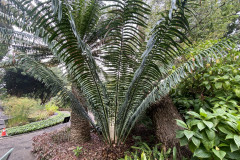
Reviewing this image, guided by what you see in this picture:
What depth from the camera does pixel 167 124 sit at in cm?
211

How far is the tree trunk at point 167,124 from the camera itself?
1868 mm

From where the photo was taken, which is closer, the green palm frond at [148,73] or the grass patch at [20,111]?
the green palm frond at [148,73]

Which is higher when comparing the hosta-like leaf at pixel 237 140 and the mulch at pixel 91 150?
the hosta-like leaf at pixel 237 140

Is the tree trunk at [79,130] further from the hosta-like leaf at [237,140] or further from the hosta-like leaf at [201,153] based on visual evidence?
the hosta-like leaf at [237,140]

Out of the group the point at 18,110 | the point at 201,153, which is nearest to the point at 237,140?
the point at 201,153

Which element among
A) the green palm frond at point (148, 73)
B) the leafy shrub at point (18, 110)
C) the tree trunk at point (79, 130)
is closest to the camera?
the green palm frond at point (148, 73)

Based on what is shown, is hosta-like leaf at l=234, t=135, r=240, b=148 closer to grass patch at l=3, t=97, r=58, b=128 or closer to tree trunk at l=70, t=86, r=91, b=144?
tree trunk at l=70, t=86, r=91, b=144

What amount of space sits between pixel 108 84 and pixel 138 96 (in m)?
0.63

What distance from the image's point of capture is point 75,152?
2.46 meters

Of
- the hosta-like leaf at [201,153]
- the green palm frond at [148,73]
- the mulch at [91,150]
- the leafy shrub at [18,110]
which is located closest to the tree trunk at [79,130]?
the mulch at [91,150]

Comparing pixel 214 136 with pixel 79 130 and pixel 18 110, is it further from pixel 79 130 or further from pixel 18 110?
pixel 18 110

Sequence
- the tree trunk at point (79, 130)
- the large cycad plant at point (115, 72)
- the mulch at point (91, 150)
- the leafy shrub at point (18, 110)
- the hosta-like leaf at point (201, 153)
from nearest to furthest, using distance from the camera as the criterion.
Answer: the hosta-like leaf at point (201, 153) < the large cycad plant at point (115, 72) < the mulch at point (91, 150) < the tree trunk at point (79, 130) < the leafy shrub at point (18, 110)

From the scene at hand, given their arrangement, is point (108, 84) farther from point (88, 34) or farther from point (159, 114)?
point (88, 34)

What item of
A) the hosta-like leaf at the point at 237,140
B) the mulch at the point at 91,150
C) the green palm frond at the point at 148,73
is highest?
the green palm frond at the point at 148,73
